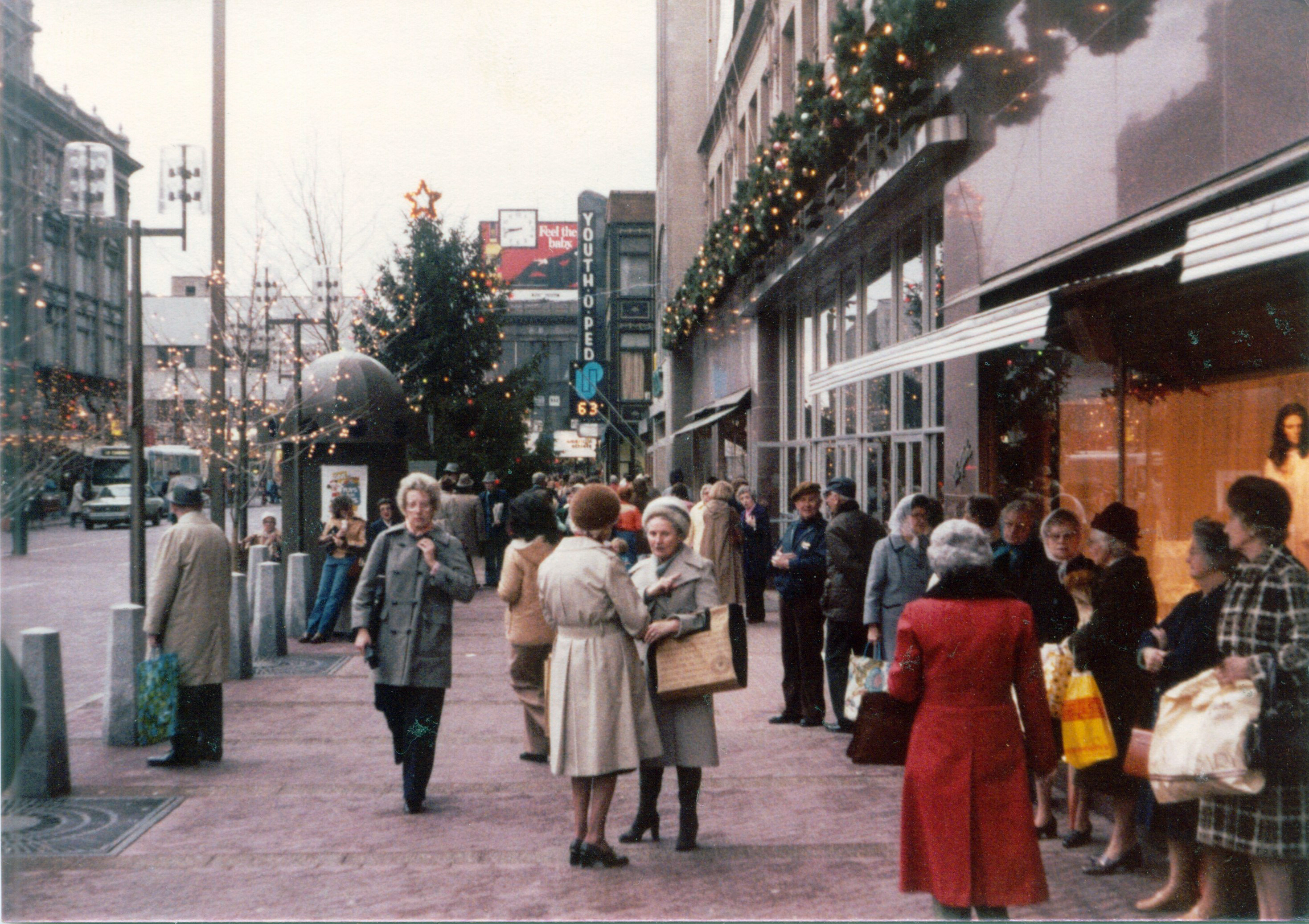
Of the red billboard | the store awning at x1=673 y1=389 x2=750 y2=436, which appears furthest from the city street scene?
the red billboard

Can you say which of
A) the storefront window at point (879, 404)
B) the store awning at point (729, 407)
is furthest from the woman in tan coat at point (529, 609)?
the store awning at point (729, 407)

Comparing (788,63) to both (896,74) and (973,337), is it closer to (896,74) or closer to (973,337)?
(896,74)

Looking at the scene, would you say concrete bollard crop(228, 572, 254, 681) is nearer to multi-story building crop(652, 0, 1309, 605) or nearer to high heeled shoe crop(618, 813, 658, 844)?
multi-story building crop(652, 0, 1309, 605)

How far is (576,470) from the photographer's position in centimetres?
6931

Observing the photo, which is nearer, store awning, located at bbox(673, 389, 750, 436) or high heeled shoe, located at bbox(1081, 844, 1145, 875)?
high heeled shoe, located at bbox(1081, 844, 1145, 875)

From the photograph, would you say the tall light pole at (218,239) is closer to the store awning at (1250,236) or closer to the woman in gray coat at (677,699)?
the woman in gray coat at (677,699)

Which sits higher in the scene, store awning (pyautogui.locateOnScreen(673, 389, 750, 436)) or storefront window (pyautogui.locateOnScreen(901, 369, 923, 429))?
store awning (pyautogui.locateOnScreen(673, 389, 750, 436))

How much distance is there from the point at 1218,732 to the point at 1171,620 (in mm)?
825

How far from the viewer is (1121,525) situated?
19.5 ft

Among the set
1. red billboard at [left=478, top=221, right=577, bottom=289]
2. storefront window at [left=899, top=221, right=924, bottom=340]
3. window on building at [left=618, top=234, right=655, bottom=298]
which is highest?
red billboard at [left=478, top=221, right=577, bottom=289]

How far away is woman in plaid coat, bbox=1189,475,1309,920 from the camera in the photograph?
439cm

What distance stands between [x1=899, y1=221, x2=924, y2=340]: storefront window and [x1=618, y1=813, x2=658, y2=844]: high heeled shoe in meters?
7.99

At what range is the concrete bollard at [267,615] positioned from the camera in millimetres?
12961

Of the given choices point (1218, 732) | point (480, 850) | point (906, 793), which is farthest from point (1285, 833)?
point (480, 850)
